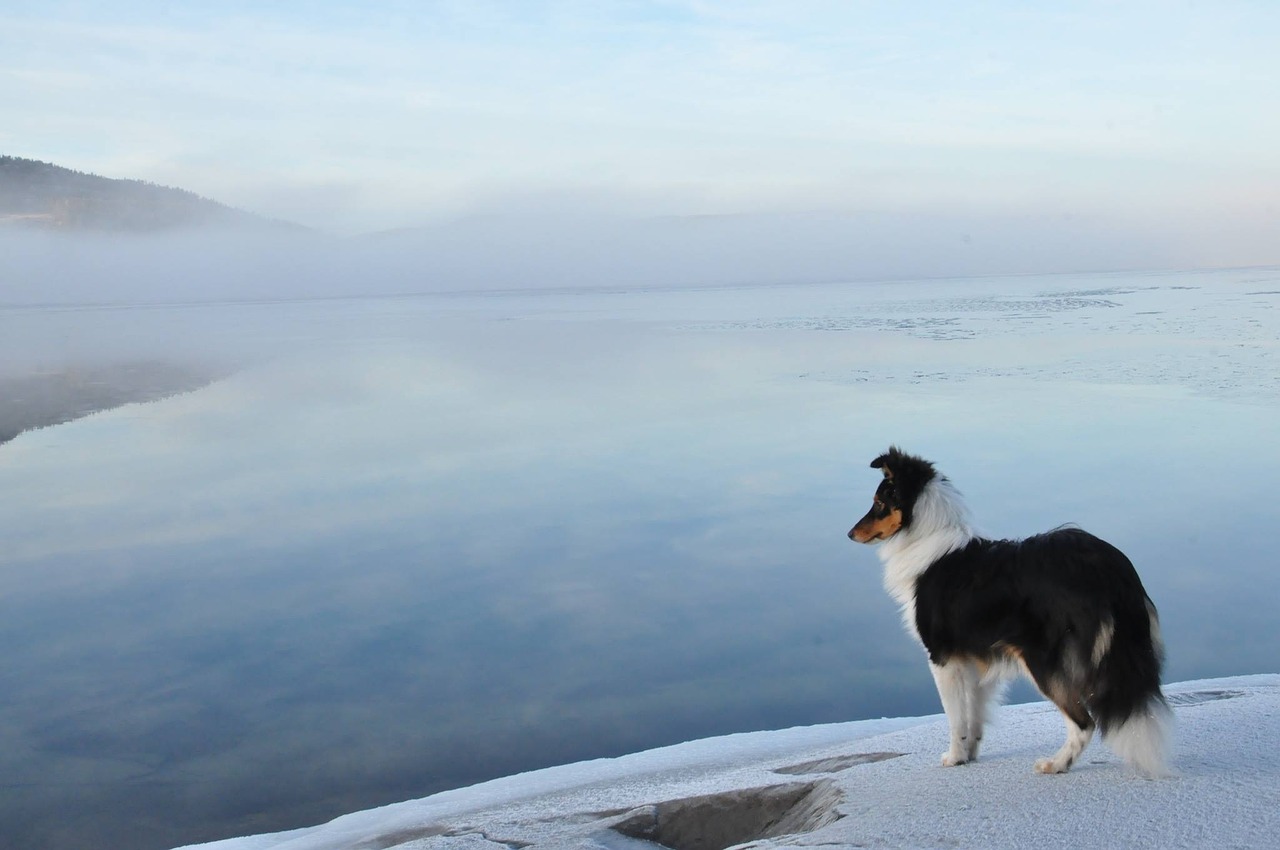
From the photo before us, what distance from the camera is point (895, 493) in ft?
13.1

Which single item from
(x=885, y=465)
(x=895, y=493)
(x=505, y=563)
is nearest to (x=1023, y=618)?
(x=895, y=493)

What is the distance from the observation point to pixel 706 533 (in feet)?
27.6

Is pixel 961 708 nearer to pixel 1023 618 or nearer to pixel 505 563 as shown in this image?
pixel 1023 618

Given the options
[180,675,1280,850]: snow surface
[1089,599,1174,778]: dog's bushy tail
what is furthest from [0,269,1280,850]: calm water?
[1089,599,1174,778]: dog's bushy tail

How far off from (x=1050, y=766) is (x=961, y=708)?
401 mm

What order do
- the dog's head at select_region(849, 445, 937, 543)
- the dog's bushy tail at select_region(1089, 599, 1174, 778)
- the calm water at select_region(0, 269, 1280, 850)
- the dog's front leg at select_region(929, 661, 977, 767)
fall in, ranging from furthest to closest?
the calm water at select_region(0, 269, 1280, 850) → the dog's head at select_region(849, 445, 937, 543) → the dog's front leg at select_region(929, 661, 977, 767) → the dog's bushy tail at select_region(1089, 599, 1174, 778)

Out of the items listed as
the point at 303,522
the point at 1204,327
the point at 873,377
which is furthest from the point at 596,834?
the point at 1204,327

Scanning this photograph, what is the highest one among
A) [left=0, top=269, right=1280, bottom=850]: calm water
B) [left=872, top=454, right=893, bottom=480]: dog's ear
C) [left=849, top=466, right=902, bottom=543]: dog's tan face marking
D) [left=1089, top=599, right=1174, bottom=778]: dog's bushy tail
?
[left=872, top=454, right=893, bottom=480]: dog's ear

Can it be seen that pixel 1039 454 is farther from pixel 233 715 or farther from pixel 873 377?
pixel 233 715

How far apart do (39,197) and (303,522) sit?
124939 mm

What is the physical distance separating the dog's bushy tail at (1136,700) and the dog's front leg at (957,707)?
21.6 inches

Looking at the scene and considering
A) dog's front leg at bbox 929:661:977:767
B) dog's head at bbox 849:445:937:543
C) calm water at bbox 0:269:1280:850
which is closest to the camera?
dog's front leg at bbox 929:661:977:767

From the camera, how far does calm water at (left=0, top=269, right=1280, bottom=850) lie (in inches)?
203

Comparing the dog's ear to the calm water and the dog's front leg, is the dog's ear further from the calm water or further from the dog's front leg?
the calm water
